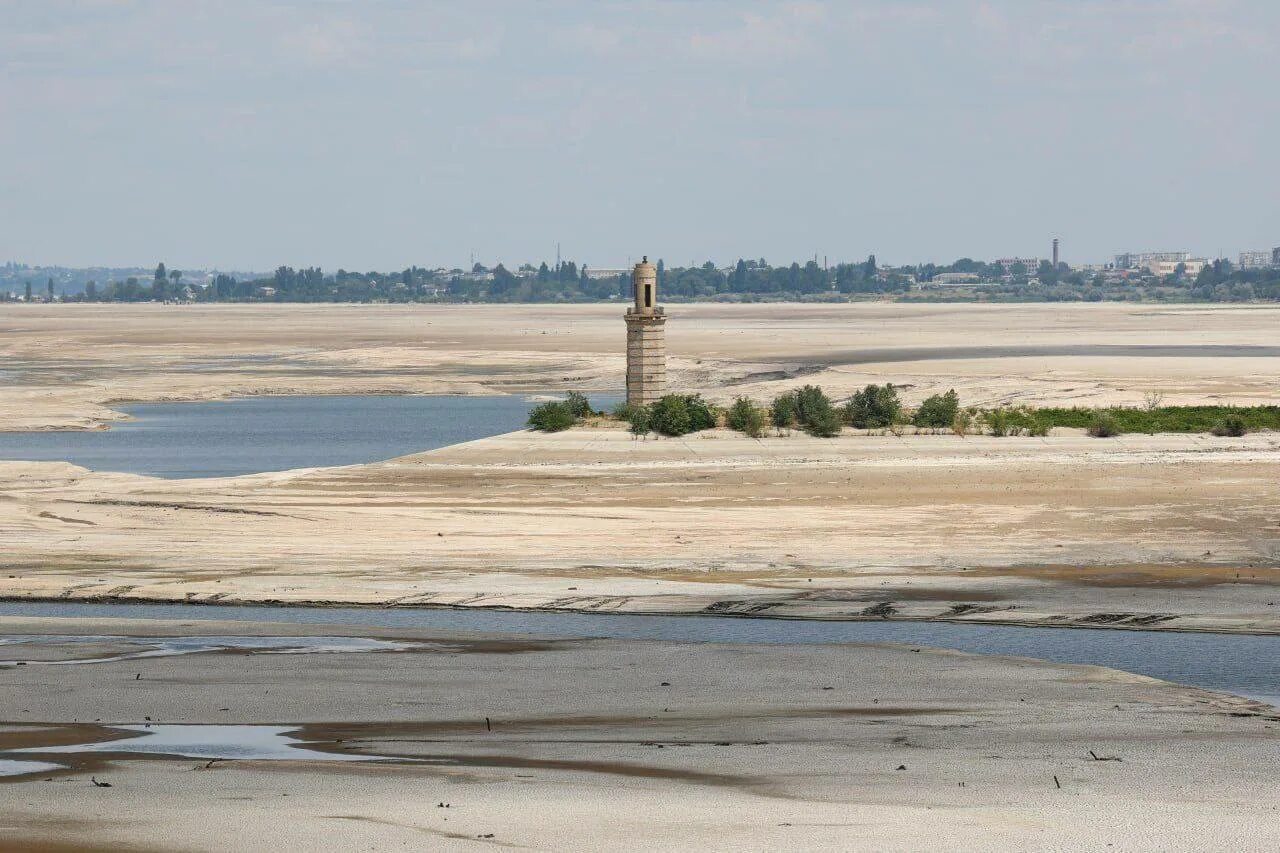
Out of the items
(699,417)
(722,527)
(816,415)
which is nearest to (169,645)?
(722,527)

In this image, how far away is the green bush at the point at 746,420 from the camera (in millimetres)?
40906

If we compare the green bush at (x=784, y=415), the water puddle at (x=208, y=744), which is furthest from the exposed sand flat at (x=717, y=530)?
the water puddle at (x=208, y=744)

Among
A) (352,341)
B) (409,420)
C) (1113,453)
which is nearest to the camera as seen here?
(1113,453)

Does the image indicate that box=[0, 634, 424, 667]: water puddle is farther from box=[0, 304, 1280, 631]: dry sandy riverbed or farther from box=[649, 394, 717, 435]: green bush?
box=[649, 394, 717, 435]: green bush

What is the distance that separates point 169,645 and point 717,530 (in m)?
10.6

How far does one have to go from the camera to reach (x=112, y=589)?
2120cm

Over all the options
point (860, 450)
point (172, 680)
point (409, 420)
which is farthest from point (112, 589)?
point (409, 420)

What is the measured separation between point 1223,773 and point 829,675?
14.3 ft

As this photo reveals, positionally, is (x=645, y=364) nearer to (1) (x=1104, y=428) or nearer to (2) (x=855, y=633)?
(1) (x=1104, y=428)

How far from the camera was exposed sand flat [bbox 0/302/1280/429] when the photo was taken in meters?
60.9

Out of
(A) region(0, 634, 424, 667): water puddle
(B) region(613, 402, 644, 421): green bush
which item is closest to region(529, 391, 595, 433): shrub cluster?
(B) region(613, 402, 644, 421): green bush

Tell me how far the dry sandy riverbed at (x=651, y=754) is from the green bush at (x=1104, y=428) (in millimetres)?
23077

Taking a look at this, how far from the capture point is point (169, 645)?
17625mm

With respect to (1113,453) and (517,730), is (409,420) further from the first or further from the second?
(517,730)
